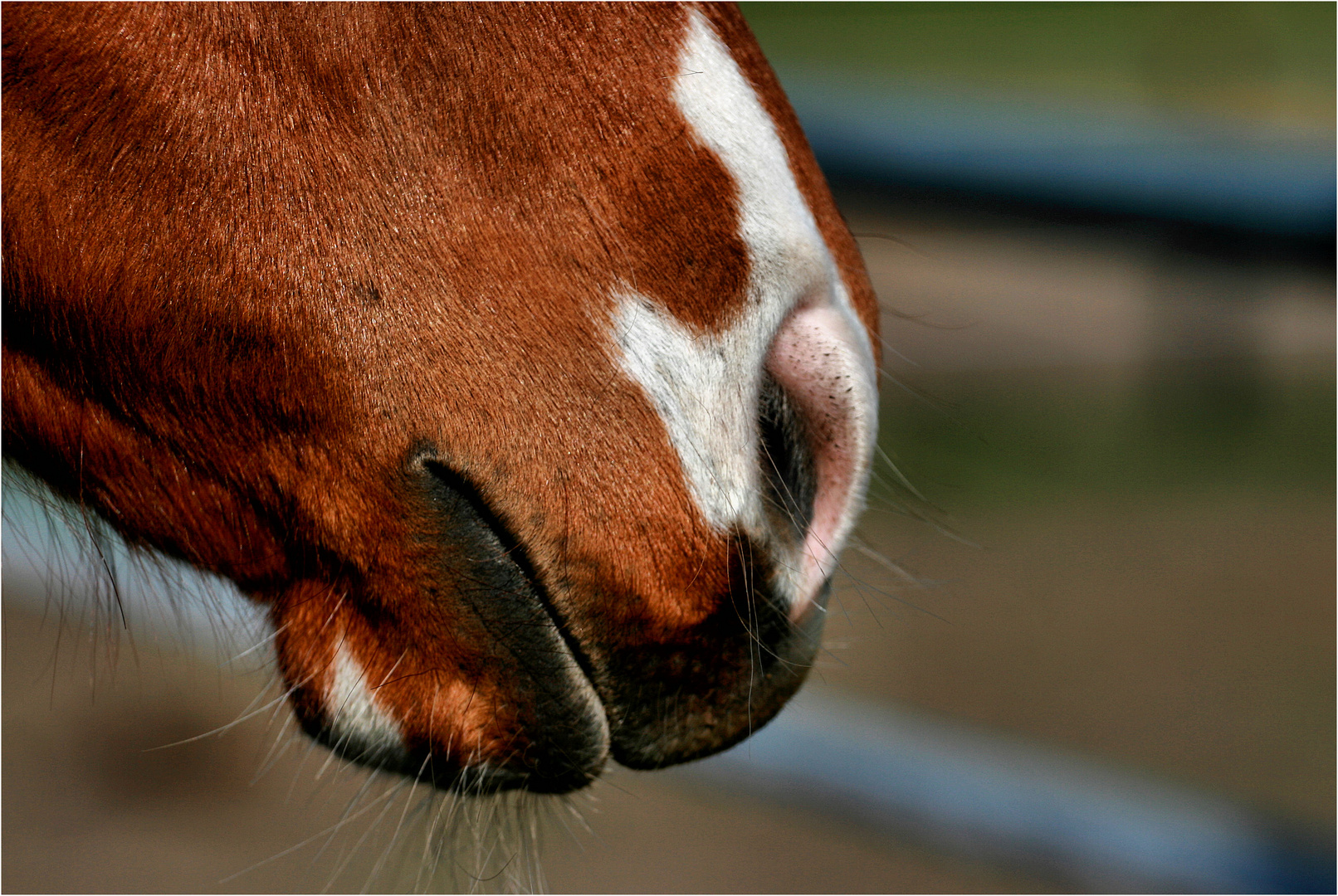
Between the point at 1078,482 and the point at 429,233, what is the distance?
2.56m

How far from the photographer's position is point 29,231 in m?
0.49

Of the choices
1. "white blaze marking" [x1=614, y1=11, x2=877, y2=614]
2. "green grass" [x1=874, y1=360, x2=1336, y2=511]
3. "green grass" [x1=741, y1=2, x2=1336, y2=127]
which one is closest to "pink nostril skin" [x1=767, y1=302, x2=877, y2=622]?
"white blaze marking" [x1=614, y1=11, x2=877, y2=614]

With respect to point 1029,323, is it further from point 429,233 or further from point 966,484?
point 429,233

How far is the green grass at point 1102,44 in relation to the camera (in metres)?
4.58

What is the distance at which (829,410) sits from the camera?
532mm

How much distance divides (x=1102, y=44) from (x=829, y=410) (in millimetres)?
6704

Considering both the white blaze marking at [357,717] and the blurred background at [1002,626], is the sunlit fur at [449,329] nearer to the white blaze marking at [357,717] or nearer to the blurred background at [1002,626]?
the white blaze marking at [357,717]

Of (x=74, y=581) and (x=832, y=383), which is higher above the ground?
(x=832, y=383)

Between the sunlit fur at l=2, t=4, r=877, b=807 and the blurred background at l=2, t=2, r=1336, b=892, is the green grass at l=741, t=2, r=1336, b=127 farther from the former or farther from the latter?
the sunlit fur at l=2, t=4, r=877, b=807

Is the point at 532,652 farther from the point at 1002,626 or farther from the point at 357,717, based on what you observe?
the point at 1002,626

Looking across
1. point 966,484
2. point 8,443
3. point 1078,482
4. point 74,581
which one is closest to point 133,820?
point 74,581

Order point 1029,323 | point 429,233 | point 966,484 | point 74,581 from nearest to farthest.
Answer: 1. point 429,233
2. point 74,581
3. point 966,484
4. point 1029,323

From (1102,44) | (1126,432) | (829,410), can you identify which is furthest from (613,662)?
(1102,44)

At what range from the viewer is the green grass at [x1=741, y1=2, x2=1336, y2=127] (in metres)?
4.58
